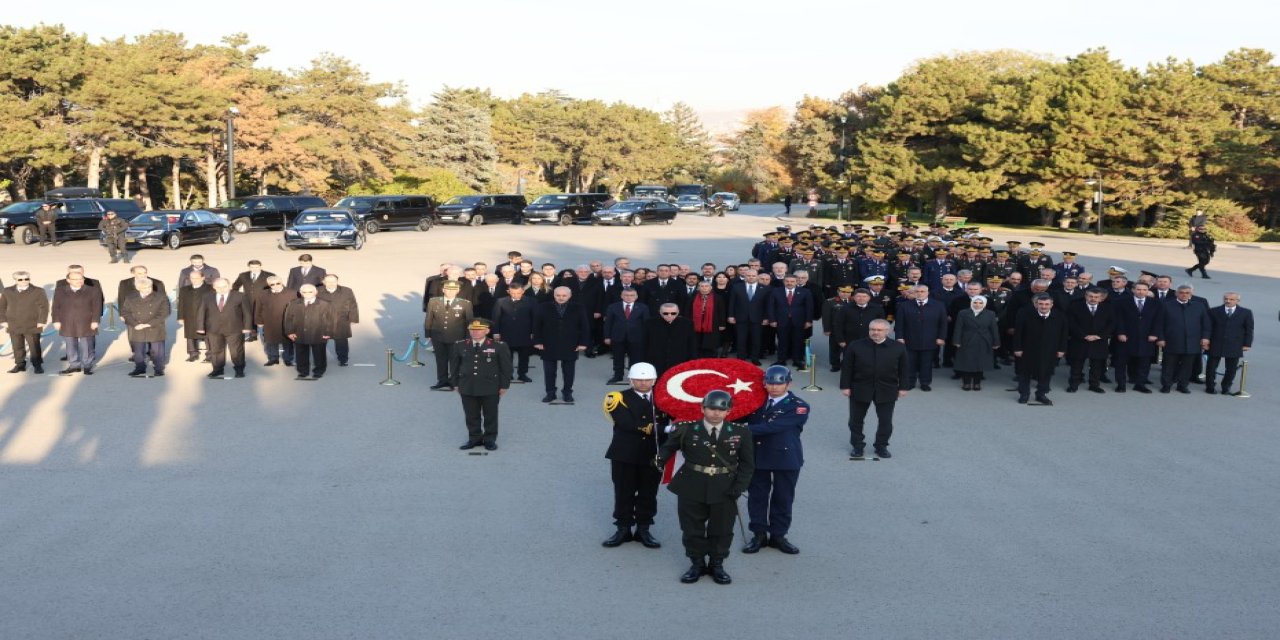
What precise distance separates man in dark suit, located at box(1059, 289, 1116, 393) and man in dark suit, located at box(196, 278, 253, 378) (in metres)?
11.7

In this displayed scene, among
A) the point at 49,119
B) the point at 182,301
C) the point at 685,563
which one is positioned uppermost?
the point at 49,119

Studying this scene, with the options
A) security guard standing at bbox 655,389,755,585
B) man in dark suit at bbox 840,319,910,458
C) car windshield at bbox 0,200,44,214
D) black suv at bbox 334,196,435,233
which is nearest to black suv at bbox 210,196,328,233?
black suv at bbox 334,196,435,233

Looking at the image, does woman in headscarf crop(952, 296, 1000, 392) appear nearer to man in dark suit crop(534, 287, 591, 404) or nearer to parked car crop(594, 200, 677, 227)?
man in dark suit crop(534, 287, 591, 404)

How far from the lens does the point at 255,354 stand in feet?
51.3

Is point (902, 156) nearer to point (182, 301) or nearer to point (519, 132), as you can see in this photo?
point (519, 132)

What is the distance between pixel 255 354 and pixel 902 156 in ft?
166

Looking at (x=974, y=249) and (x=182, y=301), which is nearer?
(x=182, y=301)

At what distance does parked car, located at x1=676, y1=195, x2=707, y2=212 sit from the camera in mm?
66812

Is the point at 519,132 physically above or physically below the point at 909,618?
above

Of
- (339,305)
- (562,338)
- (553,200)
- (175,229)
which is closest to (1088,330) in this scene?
(562,338)

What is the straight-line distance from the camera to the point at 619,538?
25.6 ft

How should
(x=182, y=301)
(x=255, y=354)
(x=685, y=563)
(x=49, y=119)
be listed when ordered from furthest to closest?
(x=49, y=119)
(x=255, y=354)
(x=182, y=301)
(x=685, y=563)

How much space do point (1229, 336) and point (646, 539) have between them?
34.2 ft

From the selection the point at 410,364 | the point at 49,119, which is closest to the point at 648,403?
the point at 410,364
